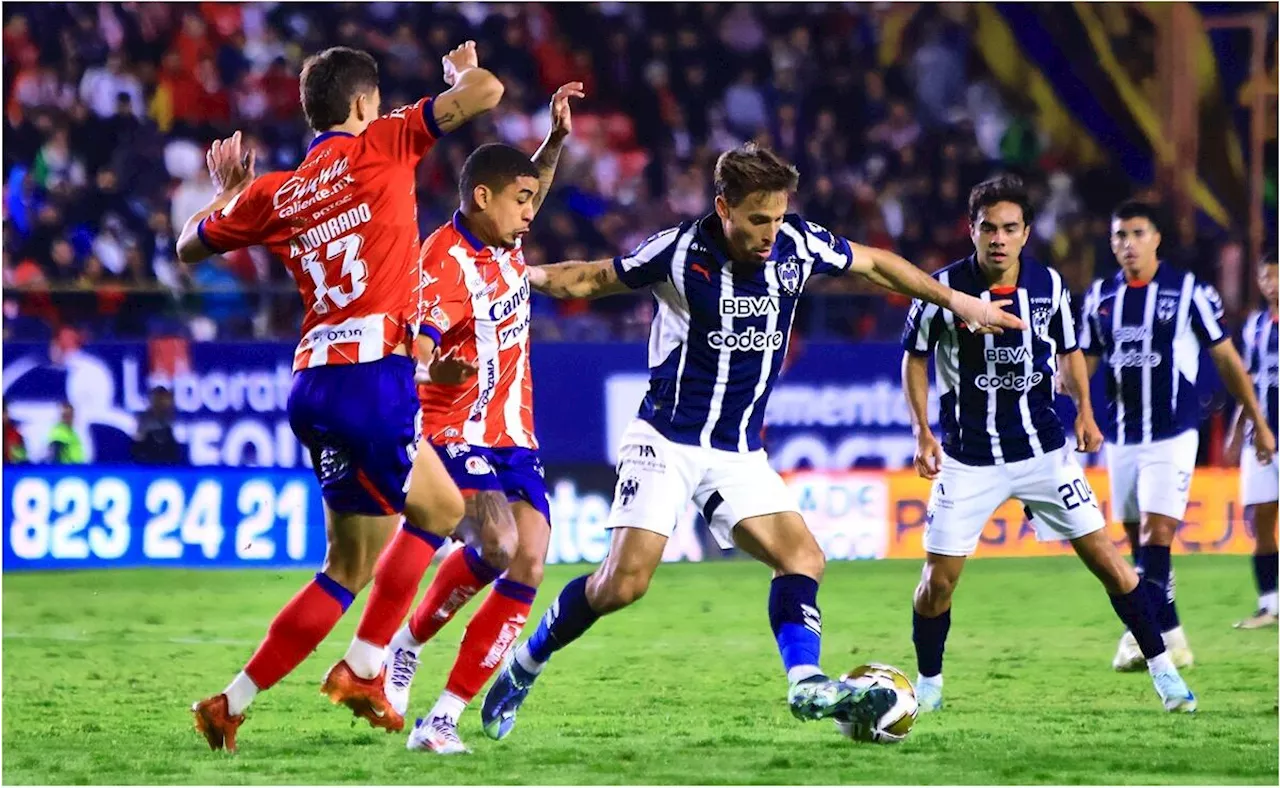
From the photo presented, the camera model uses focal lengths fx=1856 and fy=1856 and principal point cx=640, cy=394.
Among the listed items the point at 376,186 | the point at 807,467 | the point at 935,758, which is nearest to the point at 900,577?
the point at 807,467

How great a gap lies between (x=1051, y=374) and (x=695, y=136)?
1033cm

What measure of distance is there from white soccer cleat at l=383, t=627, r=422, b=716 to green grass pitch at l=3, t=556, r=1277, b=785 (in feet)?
0.60

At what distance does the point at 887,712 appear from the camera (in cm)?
581

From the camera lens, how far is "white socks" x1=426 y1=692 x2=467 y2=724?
6.07 m

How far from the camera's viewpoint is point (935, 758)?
5977 millimetres

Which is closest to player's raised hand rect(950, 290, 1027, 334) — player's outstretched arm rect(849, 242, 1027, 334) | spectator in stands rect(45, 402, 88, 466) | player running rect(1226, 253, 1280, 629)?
player's outstretched arm rect(849, 242, 1027, 334)

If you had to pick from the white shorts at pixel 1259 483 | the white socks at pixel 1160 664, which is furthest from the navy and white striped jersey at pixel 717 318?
the white shorts at pixel 1259 483

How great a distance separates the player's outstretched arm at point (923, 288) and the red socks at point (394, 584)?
5.58 feet

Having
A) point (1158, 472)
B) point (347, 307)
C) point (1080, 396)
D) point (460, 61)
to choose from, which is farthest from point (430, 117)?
point (1158, 472)

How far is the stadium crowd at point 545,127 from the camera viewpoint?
47.5 ft

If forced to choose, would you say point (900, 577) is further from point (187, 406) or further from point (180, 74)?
point (180, 74)

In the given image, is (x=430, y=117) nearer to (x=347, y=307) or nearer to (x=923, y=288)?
(x=347, y=307)

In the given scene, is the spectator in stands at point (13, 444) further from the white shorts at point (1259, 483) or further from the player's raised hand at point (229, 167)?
the white shorts at point (1259, 483)

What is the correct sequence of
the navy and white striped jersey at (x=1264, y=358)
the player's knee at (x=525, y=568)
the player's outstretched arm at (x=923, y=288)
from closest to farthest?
the player's outstretched arm at (x=923, y=288), the player's knee at (x=525, y=568), the navy and white striped jersey at (x=1264, y=358)
